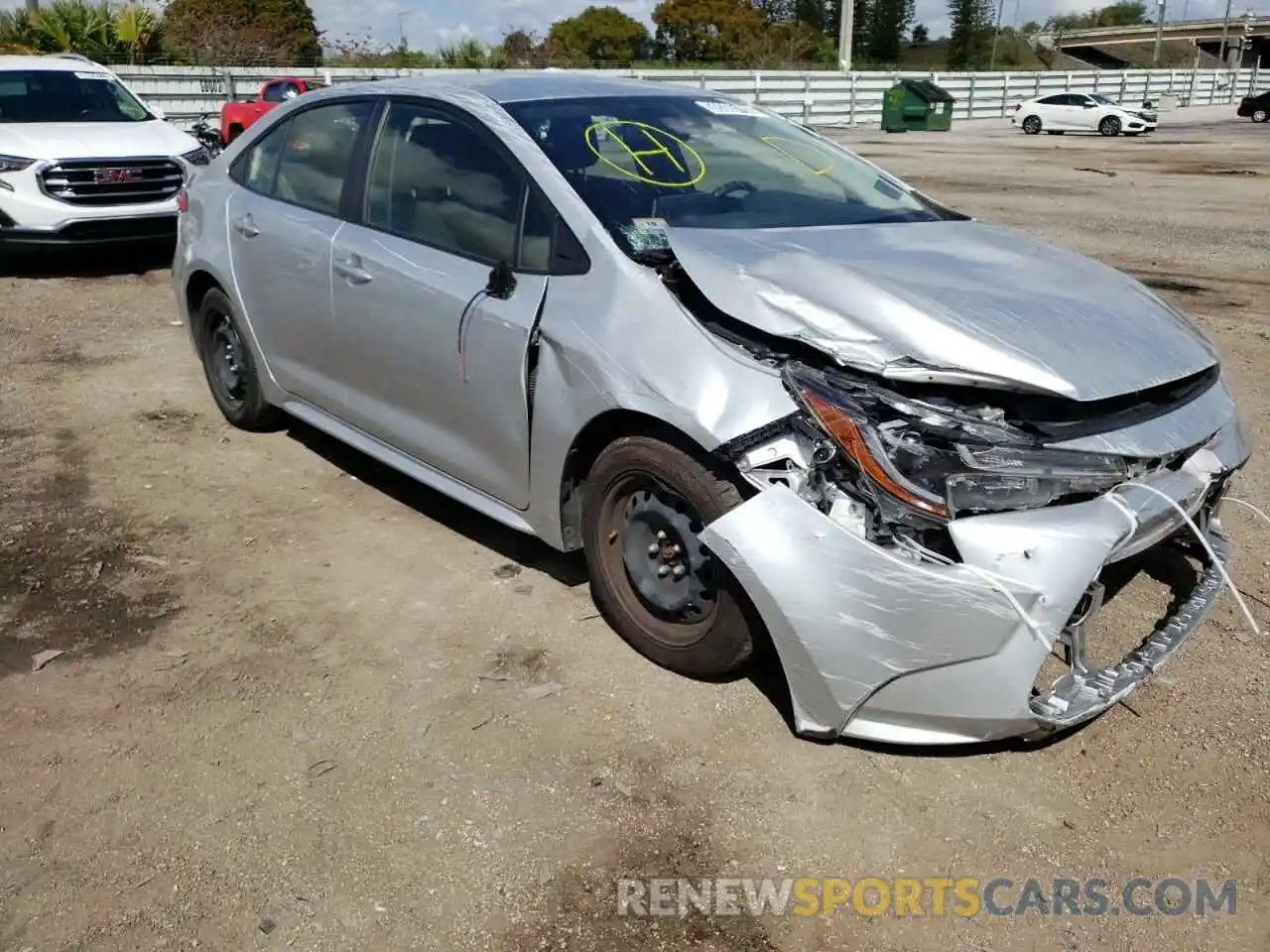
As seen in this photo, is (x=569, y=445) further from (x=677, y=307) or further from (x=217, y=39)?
(x=217, y=39)

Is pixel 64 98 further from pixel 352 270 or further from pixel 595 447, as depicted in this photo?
pixel 595 447

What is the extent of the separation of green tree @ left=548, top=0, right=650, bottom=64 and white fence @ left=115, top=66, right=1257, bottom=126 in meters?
25.5

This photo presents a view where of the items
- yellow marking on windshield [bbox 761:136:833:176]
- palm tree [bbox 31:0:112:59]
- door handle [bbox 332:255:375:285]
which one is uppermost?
palm tree [bbox 31:0:112:59]

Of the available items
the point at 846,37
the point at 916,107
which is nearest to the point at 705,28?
the point at 846,37

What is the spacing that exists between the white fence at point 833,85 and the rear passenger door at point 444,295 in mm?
13975

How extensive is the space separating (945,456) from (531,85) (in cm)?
237

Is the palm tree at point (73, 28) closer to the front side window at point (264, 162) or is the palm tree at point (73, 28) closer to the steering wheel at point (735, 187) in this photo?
the front side window at point (264, 162)

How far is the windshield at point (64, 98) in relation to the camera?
9828mm

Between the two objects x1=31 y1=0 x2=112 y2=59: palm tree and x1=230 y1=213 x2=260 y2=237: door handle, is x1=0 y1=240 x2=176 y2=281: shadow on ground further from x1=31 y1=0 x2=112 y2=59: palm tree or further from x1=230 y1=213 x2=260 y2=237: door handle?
x1=31 y1=0 x2=112 y2=59: palm tree

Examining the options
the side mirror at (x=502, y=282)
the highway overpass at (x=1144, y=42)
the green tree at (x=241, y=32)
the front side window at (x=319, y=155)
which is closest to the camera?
the side mirror at (x=502, y=282)

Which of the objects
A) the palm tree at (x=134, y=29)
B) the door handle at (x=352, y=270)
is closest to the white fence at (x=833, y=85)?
the palm tree at (x=134, y=29)

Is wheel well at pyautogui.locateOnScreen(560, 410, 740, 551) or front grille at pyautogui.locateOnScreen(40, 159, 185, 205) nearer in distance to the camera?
wheel well at pyautogui.locateOnScreen(560, 410, 740, 551)

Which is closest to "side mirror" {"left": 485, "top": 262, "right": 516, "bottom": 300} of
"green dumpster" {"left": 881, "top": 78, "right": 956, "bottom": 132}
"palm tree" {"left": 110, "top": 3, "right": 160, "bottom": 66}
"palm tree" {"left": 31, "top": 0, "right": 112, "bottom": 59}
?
"palm tree" {"left": 31, "top": 0, "right": 112, "bottom": 59}

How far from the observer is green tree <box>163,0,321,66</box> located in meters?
29.6
